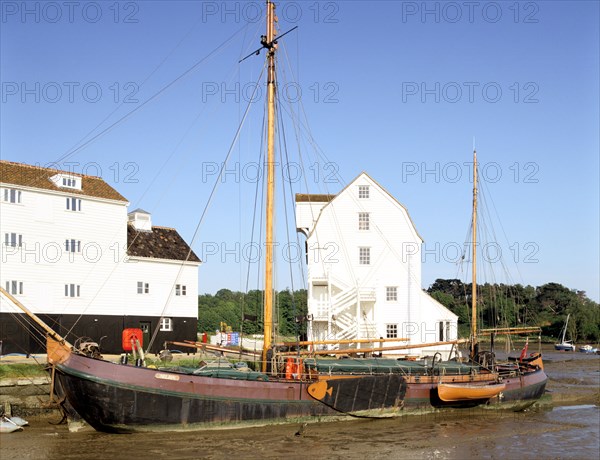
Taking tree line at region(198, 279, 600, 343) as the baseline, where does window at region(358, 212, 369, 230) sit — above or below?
above

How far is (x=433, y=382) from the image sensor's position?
27812mm

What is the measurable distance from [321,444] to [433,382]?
762 cm

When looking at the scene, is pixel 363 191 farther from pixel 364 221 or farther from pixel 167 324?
pixel 167 324

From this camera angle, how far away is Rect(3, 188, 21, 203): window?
37.7m

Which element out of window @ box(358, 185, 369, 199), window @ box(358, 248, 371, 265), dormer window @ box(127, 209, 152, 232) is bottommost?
window @ box(358, 248, 371, 265)

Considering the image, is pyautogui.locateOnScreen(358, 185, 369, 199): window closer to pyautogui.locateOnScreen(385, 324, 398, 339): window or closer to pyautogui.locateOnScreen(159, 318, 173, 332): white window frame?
pyautogui.locateOnScreen(385, 324, 398, 339): window

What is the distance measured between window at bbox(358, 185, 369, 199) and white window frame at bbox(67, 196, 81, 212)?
18501 mm

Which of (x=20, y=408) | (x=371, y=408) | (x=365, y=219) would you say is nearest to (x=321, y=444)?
(x=371, y=408)

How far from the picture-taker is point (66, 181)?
41.1m

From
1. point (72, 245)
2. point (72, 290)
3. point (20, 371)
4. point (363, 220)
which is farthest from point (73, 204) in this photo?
point (363, 220)

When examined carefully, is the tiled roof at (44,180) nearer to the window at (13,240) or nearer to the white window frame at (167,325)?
the window at (13,240)

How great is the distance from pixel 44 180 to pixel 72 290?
6634 mm

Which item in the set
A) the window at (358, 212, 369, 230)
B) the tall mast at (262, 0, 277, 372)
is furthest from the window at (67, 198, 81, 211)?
the window at (358, 212, 369, 230)

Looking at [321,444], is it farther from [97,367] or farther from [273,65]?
[273,65]
